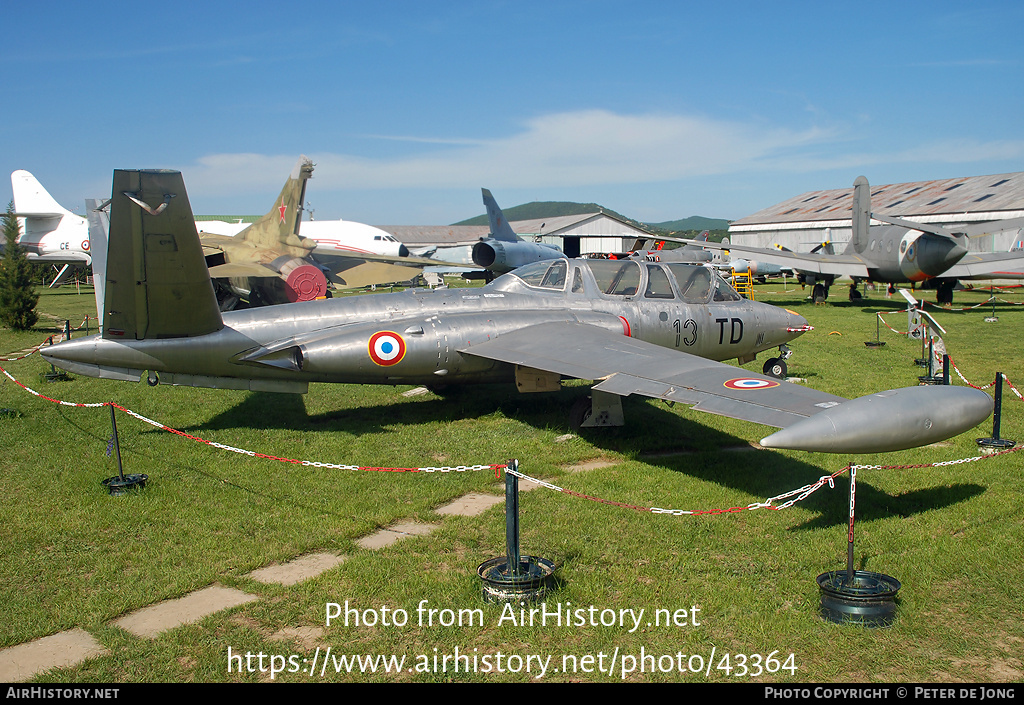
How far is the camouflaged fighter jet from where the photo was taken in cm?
579

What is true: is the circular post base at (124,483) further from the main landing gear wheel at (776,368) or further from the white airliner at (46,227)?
the white airliner at (46,227)

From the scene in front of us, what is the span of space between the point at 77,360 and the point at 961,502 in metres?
10.4

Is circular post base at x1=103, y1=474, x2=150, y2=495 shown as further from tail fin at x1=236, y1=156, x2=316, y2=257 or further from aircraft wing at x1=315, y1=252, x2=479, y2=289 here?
tail fin at x1=236, y1=156, x2=316, y2=257

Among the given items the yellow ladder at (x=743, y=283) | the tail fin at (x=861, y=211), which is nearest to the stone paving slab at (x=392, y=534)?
the tail fin at (x=861, y=211)

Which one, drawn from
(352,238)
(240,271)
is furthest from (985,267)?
(352,238)

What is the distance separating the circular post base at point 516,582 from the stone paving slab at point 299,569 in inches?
56.0

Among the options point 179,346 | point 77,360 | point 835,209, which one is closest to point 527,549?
point 179,346

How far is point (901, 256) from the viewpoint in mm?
26875

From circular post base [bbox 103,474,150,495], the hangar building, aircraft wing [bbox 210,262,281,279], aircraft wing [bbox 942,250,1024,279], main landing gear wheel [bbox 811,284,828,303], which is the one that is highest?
the hangar building

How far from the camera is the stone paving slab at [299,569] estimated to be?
551cm

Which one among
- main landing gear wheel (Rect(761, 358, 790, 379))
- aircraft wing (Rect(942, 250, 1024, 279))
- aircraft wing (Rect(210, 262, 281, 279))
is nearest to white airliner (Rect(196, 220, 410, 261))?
aircraft wing (Rect(210, 262, 281, 279))

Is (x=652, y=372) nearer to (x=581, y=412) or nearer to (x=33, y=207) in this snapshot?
(x=581, y=412)
